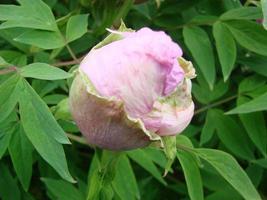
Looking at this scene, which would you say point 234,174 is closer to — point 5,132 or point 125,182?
point 125,182

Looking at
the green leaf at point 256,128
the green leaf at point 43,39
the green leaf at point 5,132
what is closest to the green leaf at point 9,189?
the green leaf at point 5,132

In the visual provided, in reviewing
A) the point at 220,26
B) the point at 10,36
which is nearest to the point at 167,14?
the point at 220,26

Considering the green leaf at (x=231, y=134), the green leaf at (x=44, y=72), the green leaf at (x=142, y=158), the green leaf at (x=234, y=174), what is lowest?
the green leaf at (x=231, y=134)

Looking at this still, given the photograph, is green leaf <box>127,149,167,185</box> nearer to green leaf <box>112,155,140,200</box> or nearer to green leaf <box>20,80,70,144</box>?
green leaf <box>112,155,140,200</box>

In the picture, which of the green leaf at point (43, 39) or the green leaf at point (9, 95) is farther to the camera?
the green leaf at point (43, 39)

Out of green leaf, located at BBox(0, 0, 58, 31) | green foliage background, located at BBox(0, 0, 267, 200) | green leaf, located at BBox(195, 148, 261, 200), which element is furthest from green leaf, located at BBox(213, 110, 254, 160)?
green leaf, located at BBox(0, 0, 58, 31)

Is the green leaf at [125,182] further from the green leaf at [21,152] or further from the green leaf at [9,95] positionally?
the green leaf at [9,95]

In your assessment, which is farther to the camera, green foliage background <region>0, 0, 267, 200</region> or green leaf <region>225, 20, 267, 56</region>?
green leaf <region>225, 20, 267, 56</region>

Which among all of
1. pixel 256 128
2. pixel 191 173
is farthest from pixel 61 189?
pixel 256 128
